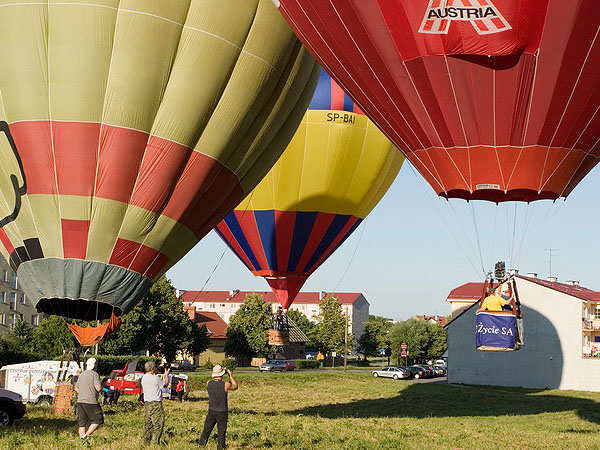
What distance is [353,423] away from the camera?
65.0 ft

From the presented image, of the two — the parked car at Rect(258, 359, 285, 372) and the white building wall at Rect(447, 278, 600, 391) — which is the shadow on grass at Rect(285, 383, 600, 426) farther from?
the parked car at Rect(258, 359, 285, 372)

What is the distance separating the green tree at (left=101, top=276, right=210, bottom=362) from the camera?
56.8m

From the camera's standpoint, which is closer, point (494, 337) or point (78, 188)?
point (78, 188)

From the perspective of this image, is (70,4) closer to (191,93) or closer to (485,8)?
(191,93)

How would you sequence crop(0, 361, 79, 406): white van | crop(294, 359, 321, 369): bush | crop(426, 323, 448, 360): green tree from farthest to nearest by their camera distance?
1. crop(426, 323, 448, 360): green tree
2. crop(294, 359, 321, 369): bush
3. crop(0, 361, 79, 406): white van

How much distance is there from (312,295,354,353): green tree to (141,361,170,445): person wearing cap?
263 ft

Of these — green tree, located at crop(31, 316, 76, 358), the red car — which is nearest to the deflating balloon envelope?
the red car

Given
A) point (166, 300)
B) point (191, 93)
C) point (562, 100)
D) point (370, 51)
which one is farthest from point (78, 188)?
point (166, 300)

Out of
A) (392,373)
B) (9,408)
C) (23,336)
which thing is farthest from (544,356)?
(9,408)

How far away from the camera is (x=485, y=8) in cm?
1082

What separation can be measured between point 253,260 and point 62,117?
12.6m

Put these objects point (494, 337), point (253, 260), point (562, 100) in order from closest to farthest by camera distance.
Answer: point (562, 100)
point (494, 337)
point (253, 260)

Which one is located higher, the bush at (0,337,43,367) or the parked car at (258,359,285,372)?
the bush at (0,337,43,367)

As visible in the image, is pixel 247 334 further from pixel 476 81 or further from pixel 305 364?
pixel 476 81
